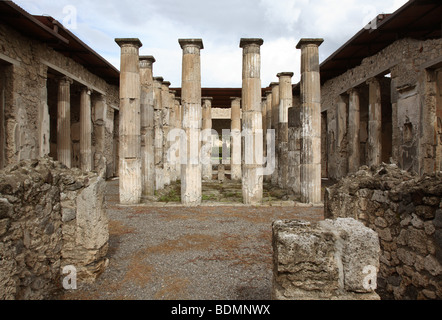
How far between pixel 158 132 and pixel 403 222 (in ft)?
37.3

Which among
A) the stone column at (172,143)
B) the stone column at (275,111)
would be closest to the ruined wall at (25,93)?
the stone column at (172,143)

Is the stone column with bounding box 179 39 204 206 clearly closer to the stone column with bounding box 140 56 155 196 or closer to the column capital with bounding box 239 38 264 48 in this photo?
the column capital with bounding box 239 38 264 48

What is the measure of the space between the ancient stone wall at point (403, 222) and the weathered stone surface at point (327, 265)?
884 mm

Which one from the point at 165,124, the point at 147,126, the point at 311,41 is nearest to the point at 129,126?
the point at 147,126

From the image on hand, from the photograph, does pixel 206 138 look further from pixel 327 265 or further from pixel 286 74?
pixel 327 265

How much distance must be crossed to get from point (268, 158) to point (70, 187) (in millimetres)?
13230

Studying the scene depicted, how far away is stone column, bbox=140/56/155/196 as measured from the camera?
11.6 meters

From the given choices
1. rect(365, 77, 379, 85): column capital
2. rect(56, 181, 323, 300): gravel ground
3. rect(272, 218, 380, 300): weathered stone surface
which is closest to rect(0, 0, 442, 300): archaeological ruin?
rect(272, 218, 380, 300): weathered stone surface

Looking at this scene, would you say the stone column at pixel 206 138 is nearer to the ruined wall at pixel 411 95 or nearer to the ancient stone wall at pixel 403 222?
the ruined wall at pixel 411 95

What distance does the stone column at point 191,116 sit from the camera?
9922 mm

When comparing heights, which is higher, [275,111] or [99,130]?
[275,111]

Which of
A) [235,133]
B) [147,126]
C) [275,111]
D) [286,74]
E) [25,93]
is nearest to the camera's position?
[25,93]

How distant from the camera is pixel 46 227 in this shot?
12.1 feet

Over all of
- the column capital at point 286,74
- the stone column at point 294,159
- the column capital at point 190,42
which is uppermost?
the column capital at point 190,42
